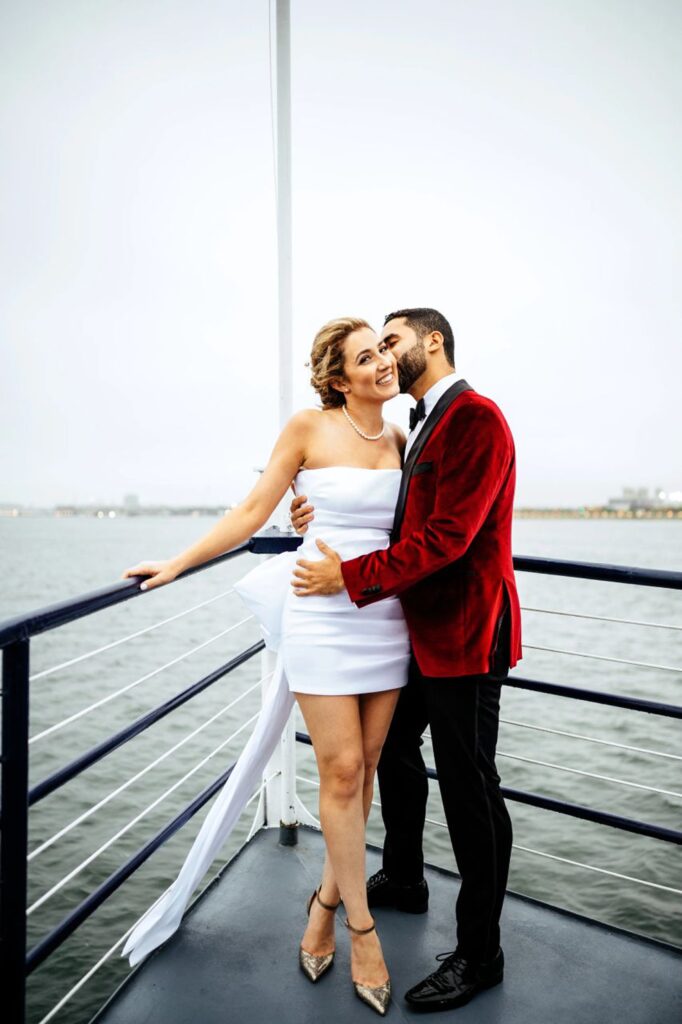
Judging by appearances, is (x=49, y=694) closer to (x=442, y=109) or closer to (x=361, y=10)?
(x=361, y=10)

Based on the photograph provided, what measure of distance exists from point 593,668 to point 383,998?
13748 mm

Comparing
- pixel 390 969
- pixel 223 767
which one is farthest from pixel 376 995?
pixel 223 767

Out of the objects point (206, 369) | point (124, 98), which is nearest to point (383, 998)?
point (124, 98)

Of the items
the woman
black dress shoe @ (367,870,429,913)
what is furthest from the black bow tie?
black dress shoe @ (367,870,429,913)

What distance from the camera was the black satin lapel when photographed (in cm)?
176

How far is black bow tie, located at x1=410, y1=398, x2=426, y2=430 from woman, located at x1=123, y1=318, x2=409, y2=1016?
0.38 ft

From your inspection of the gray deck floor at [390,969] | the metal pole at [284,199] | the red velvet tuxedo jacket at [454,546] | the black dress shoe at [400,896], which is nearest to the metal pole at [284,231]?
the metal pole at [284,199]

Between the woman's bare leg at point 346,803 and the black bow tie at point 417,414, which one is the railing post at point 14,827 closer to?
the woman's bare leg at point 346,803

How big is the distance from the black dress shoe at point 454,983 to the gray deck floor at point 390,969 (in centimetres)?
3

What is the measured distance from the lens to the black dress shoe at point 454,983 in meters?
1.76

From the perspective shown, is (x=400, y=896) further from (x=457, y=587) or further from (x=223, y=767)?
(x=223, y=767)

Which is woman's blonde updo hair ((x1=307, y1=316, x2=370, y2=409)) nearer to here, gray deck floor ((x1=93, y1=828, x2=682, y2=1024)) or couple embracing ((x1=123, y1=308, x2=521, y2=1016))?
couple embracing ((x1=123, y1=308, x2=521, y2=1016))

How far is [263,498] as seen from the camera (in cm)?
195

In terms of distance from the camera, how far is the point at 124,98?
3378 centimetres
